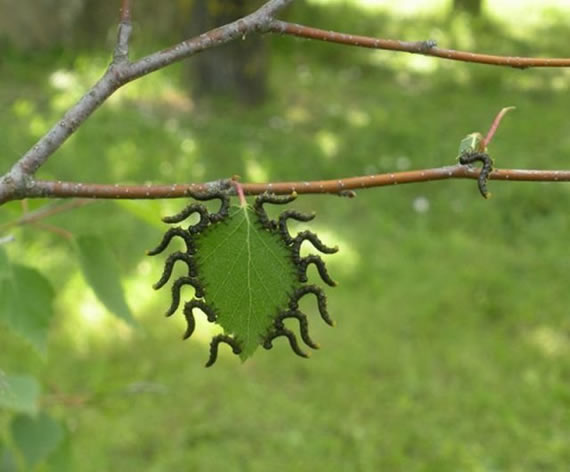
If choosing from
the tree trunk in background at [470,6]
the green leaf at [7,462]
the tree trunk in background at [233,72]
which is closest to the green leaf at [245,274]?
the green leaf at [7,462]

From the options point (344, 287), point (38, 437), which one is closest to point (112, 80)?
point (38, 437)

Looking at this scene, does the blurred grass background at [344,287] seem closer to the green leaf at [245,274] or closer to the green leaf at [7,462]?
the green leaf at [7,462]

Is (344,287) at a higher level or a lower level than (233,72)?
lower

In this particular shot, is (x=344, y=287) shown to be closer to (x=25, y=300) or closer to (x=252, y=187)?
(x=25, y=300)

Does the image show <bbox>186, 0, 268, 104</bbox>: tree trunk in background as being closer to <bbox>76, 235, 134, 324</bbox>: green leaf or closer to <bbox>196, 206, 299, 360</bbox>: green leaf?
<bbox>76, 235, 134, 324</bbox>: green leaf

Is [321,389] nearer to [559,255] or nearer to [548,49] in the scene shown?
[559,255]

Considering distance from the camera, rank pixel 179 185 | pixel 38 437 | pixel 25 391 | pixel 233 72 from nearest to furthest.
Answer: pixel 179 185
pixel 25 391
pixel 38 437
pixel 233 72

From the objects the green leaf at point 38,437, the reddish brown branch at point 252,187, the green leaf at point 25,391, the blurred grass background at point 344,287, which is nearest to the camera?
the reddish brown branch at point 252,187
